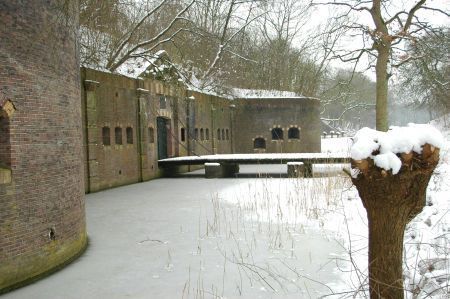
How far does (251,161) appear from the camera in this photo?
17.4 meters

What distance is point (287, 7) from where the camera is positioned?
124 feet

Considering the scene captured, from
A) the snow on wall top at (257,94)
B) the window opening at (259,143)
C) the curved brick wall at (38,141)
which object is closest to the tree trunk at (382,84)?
the curved brick wall at (38,141)

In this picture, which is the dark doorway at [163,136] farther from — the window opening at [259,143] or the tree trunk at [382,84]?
the tree trunk at [382,84]

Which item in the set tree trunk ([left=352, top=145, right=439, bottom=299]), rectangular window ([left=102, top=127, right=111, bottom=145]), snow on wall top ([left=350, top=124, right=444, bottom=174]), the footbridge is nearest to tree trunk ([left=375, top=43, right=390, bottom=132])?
the footbridge

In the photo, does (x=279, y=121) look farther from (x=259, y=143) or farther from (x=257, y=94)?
(x=257, y=94)

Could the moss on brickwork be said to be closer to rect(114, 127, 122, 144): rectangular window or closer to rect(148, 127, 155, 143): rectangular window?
rect(114, 127, 122, 144): rectangular window

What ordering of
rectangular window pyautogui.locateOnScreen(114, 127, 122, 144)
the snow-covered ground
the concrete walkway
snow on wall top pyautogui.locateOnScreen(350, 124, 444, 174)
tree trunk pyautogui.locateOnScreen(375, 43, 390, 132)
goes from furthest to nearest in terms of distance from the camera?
rectangular window pyautogui.locateOnScreen(114, 127, 122, 144) → tree trunk pyautogui.locateOnScreen(375, 43, 390, 132) → the concrete walkway → the snow-covered ground → snow on wall top pyautogui.locateOnScreen(350, 124, 444, 174)

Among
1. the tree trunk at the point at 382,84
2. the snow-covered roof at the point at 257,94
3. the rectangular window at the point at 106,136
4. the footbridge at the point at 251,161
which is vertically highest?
the snow-covered roof at the point at 257,94

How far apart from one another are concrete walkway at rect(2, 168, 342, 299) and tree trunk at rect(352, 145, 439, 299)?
221 cm

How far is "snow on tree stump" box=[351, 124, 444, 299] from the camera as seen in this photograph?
9.25ft

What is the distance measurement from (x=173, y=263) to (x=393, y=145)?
447cm

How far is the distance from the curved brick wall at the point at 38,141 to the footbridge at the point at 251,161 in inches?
409

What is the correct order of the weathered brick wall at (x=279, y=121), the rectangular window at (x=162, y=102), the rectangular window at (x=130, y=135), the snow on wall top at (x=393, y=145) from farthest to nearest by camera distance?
the weathered brick wall at (x=279, y=121), the rectangular window at (x=162, y=102), the rectangular window at (x=130, y=135), the snow on wall top at (x=393, y=145)

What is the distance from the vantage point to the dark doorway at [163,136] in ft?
63.5
